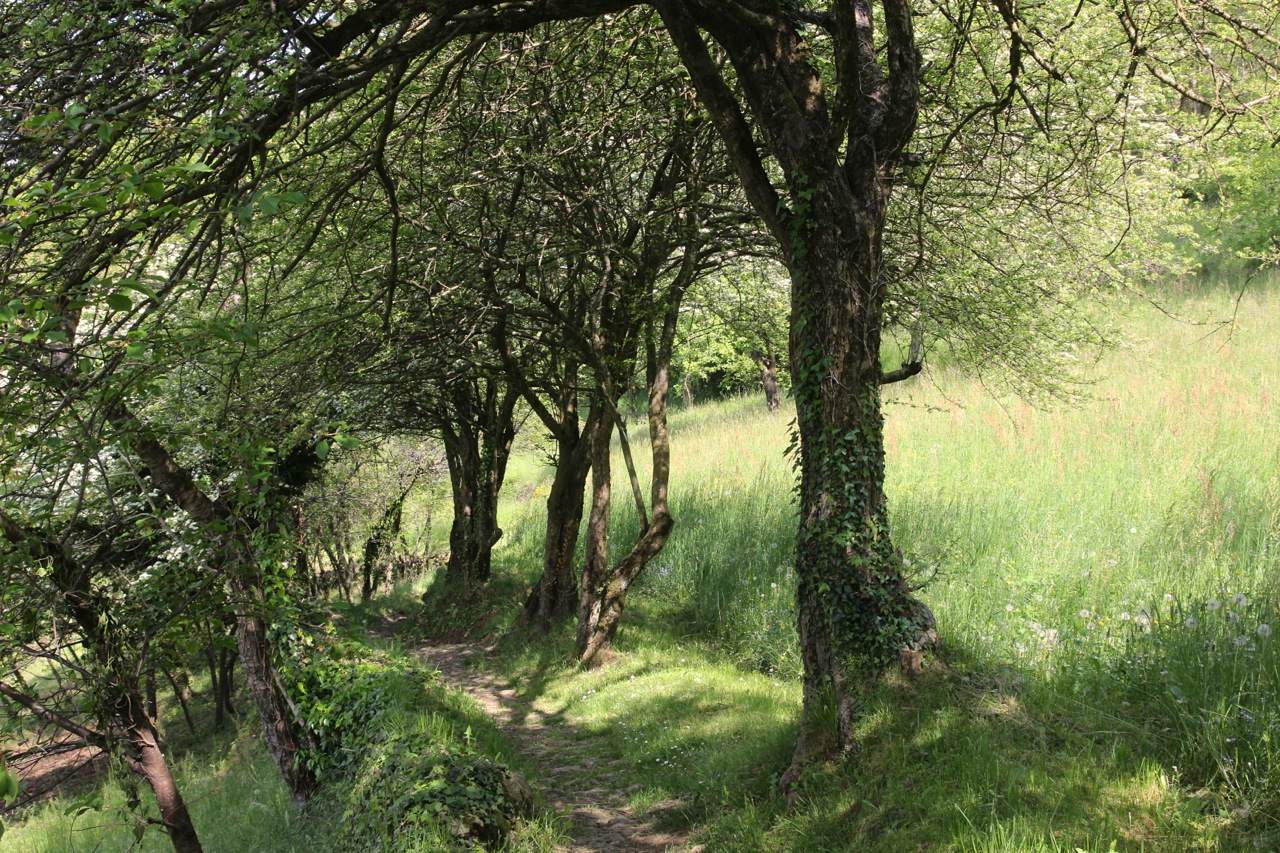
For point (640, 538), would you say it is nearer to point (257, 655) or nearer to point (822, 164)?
point (257, 655)

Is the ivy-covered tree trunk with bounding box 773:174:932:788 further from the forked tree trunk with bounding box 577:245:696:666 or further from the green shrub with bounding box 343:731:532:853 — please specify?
the forked tree trunk with bounding box 577:245:696:666

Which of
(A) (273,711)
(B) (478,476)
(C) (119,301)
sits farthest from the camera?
(B) (478,476)

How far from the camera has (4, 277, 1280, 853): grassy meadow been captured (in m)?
4.07

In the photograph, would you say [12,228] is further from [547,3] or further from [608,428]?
[608,428]

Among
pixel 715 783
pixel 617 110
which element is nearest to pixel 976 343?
pixel 617 110

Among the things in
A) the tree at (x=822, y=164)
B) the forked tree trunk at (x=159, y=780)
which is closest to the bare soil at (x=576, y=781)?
the tree at (x=822, y=164)

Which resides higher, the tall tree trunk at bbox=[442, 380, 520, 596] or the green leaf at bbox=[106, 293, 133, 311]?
the green leaf at bbox=[106, 293, 133, 311]

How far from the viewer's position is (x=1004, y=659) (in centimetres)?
557

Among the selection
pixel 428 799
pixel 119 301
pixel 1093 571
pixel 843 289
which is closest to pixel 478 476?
pixel 428 799

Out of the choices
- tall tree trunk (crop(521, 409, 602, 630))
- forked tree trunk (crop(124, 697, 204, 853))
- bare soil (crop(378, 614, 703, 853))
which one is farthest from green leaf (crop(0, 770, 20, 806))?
tall tree trunk (crop(521, 409, 602, 630))

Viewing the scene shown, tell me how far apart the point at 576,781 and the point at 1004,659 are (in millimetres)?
3923

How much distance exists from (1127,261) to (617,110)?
6401 mm

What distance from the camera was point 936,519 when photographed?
9734 millimetres

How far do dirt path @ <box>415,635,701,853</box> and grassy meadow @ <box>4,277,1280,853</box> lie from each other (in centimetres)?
16
